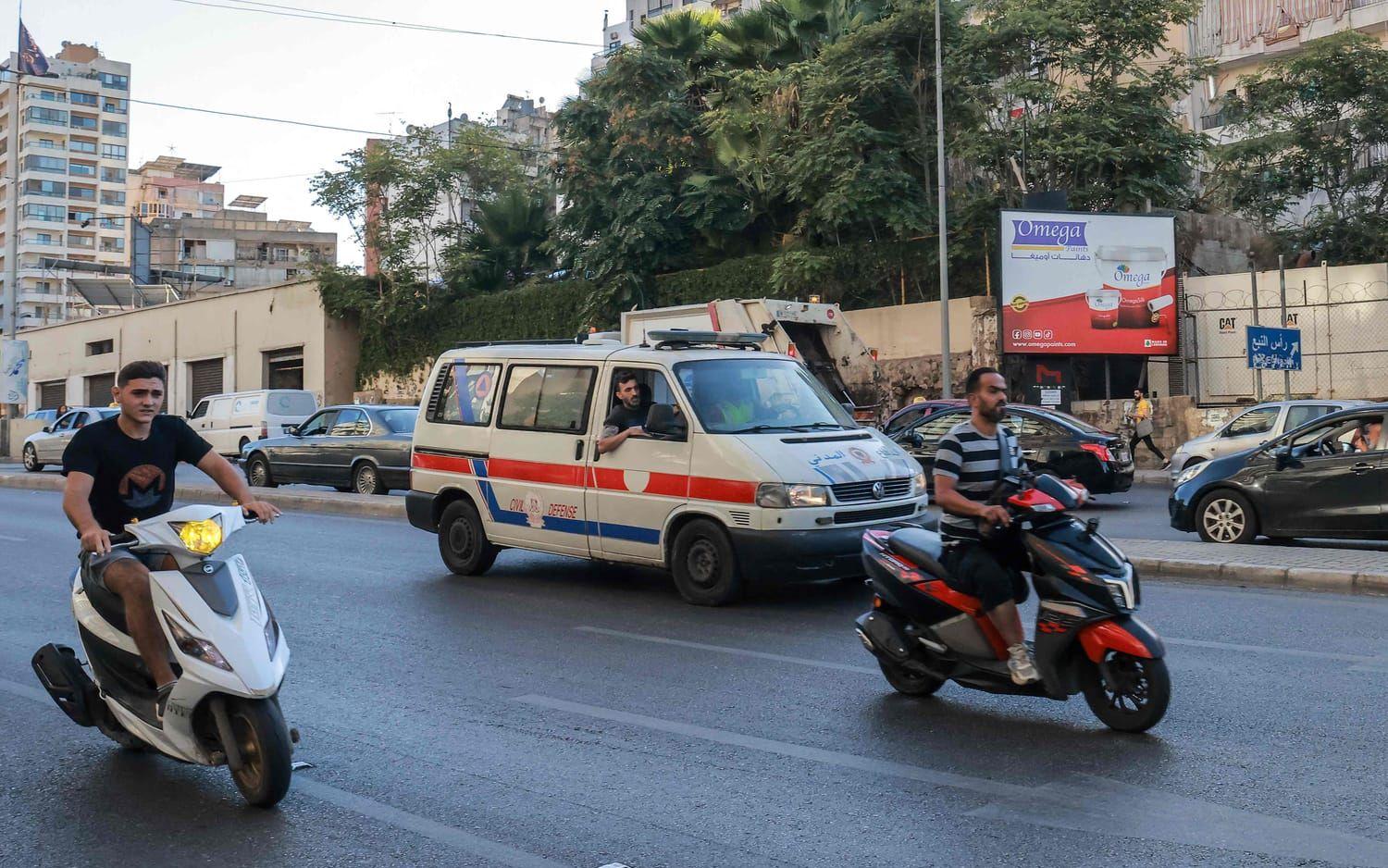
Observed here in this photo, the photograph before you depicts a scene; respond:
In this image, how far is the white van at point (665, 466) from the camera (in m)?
9.21

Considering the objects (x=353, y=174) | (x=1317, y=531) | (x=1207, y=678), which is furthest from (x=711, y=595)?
(x=353, y=174)

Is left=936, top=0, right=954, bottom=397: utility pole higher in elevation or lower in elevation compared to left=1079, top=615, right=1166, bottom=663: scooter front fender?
higher

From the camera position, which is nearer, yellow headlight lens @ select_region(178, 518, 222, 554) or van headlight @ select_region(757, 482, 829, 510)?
yellow headlight lens @ select_region(178, 518, 222, 554)

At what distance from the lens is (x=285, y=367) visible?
4638cm

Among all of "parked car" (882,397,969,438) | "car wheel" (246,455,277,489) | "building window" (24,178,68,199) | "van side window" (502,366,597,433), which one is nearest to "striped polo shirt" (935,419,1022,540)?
"van side window" (502,366,597,433)

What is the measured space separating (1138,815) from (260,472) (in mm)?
20250

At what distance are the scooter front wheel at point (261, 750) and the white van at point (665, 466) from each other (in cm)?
473

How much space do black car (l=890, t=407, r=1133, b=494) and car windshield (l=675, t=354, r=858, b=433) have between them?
7012 millimetres

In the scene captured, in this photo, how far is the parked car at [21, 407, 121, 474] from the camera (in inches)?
1226

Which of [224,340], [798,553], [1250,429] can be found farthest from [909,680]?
[224,340]

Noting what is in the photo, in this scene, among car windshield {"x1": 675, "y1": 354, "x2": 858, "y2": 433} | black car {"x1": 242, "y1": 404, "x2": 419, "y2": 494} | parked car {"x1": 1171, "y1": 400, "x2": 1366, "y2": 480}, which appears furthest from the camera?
black car {"x1": 242, "y1": 404, "x2": 419, "y2": 494}

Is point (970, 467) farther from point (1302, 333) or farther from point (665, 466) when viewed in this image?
point (1302, 333)

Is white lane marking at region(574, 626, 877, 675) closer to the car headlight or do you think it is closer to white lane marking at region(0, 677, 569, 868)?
white lane marking at region(0, 677, 569, 868)

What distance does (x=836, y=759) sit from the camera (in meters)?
5.52
